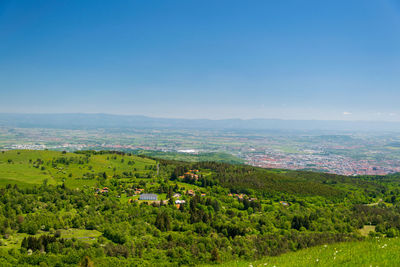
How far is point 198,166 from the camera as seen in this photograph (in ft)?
392

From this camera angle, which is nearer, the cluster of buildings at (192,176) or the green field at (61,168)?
the green field at (61,168)

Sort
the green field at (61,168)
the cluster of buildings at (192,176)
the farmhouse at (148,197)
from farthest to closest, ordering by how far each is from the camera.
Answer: the cluster of buildings at (192,176), the green field at (61,168), the farmhouse at (148,197)

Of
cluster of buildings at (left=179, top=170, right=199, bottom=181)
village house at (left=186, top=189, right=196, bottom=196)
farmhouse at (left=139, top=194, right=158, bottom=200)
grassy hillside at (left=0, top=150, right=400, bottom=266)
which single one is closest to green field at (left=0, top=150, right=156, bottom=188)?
grassy hillside at (left=0, top=150, right=400, bottom=266)

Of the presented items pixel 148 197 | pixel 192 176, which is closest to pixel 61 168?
pixel 148 197

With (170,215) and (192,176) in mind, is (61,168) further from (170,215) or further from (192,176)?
(170,215)

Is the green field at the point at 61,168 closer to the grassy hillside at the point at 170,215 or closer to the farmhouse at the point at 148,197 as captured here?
the grassy hillside at the point at 170,215

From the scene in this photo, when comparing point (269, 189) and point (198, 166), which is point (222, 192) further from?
point (198, 166)

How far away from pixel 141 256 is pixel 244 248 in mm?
17509

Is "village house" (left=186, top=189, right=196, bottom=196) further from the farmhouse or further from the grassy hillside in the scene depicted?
the farmhouse

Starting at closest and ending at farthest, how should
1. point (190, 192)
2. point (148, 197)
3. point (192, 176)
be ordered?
point (148, 197)
point (190, 192)
point (192, 176)

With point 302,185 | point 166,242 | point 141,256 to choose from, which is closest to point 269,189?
point 302,185

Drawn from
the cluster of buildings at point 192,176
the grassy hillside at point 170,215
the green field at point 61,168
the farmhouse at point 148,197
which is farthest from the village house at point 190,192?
the green field at point 61,168

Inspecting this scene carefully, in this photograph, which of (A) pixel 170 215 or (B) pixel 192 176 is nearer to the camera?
(A) pixel 170 215

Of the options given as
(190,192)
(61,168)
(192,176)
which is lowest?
(190,192)
